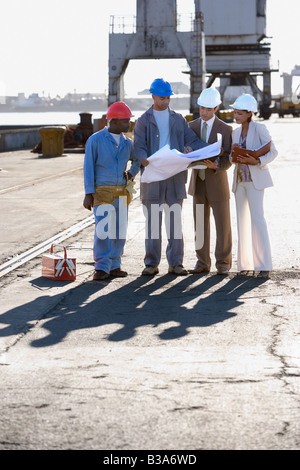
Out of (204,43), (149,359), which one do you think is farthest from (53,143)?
(204,43)

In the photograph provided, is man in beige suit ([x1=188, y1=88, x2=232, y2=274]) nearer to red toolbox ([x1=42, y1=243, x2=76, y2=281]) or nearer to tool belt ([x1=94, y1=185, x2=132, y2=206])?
tool belt ([x1=94, y1=185, x2=132, y2=206])

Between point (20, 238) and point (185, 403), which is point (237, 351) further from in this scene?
point (20, 238)

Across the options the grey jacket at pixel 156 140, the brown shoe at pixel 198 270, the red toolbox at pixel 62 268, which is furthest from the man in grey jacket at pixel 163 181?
the red toolbox at pixel 62 268

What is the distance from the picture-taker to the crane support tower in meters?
57.9

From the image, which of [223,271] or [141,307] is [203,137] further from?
[141,307]

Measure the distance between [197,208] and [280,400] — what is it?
15.0 ft

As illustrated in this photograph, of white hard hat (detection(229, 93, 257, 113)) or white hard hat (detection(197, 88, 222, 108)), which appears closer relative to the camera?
white hard hat (detection(229, 93, 257, 113))

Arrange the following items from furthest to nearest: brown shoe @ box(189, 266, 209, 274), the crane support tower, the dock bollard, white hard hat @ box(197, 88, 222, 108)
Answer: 1. the crane support tower
2. the dock bollard
3. brown shoe @ box(189, 266, 209, 274)
4. white hard hat @ box(197, 88, 222, 108)

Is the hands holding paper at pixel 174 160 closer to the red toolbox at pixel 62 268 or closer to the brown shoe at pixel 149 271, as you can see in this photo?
the brown shoe at pixel 149 271

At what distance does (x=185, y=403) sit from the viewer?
516 centimetres

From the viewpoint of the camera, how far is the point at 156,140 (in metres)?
9.34

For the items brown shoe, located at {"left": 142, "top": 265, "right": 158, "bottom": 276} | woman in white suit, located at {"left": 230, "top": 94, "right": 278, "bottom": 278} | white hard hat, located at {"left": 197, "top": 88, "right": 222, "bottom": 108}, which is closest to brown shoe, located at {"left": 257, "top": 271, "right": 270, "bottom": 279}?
woman in white suit, located at {"left": 230, "top": 94, "right": 278, "bottom": 278}

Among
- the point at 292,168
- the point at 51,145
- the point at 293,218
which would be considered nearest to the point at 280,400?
the point at 293,218

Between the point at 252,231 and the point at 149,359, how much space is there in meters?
Result: 3.46
